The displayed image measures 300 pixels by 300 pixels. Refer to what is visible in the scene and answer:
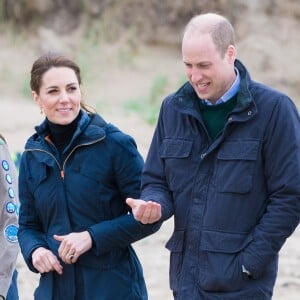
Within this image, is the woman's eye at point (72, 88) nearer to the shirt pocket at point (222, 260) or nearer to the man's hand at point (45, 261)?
the man's hand at point (45, 261)

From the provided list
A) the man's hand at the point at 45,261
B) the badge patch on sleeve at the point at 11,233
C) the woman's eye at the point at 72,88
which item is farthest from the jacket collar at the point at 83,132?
the man's hand at the point at 45,261

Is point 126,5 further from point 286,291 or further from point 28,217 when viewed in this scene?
point 28,217

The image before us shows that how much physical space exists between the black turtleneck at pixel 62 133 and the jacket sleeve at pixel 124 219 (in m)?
0.19

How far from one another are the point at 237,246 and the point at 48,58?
1165mm

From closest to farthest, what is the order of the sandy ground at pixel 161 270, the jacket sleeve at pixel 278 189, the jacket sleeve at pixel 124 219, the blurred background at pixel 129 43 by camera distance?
the jacket sleeve at pixel 278 189, the jacket sleeve at pixel 124 219, the sandy ground at pixel 161 270, the blurred background at pixel 129 43

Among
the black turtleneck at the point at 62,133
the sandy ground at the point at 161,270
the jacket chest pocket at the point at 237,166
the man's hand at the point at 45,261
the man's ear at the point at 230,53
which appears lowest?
the sandy ground at the point at 161,270

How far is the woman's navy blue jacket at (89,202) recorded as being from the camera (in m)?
3.67

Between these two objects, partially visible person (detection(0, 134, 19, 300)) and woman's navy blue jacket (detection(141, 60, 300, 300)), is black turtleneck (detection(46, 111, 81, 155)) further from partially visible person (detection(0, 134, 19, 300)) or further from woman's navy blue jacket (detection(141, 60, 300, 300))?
woman's navy blue jacket (detection(141, 60, 300, 300))

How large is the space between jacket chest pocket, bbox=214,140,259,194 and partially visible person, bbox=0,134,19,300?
0.93 m

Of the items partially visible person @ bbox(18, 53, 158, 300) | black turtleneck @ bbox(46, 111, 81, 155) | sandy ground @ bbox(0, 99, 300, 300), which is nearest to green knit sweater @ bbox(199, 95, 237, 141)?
partially visible person @ bbox(18, 53, 158, 300)

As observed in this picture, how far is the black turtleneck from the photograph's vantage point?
12.2ft

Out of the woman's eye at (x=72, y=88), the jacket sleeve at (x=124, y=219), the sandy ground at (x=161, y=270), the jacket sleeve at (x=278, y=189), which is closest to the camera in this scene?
the jacket sleeve at (x=278, y=189)

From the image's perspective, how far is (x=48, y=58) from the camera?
3.75 m

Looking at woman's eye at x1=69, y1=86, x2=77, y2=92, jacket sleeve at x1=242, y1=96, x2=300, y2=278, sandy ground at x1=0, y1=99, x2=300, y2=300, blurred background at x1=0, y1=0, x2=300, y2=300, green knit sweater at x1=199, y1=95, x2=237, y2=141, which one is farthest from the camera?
blurred background at x1=0, y1=0, x2=300, y2=300
